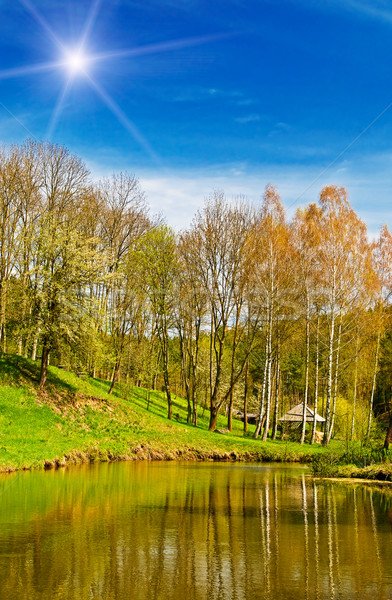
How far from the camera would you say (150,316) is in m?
55.5

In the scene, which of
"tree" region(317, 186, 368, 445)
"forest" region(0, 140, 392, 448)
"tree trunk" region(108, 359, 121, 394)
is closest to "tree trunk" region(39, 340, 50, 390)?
"forest" region(0, 140, 392, 448)

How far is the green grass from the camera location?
26656mm

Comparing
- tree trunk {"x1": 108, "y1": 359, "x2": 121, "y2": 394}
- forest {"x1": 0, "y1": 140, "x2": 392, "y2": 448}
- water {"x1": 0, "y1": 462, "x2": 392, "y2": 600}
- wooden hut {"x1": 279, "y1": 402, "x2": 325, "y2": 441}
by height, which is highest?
forest {"x1": 0, "y1": 140, "x2": 392, "y2": 448}

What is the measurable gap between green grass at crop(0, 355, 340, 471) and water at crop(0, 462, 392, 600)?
19.6 feet

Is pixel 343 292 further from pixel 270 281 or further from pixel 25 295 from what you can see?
pixel 25 295

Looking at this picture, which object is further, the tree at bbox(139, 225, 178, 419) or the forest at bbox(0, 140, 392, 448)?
the tree at bbox(139, 225, 178, 419)

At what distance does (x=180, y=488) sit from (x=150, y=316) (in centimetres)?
3571

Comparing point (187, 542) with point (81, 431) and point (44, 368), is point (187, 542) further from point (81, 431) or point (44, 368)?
point (44, 368)

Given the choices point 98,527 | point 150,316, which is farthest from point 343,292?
point 98,527

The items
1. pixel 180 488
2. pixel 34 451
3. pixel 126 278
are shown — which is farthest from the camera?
pixel 126 278

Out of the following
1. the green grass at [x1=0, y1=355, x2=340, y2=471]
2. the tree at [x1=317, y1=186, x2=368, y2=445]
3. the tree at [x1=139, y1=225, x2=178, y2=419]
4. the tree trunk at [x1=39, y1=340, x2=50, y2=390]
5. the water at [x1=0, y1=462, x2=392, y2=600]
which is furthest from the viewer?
the tree at [x1=139, y1=225, x2=178, y2=419]

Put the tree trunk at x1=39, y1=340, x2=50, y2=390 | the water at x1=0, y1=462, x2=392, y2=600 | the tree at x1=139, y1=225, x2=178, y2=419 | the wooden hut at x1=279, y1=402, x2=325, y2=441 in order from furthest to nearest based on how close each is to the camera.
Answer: the wooden hut at x1=279, y1=402, x2=325, y2=441 < the tree at x1=139, y1=225, x2=178, y2=419 < the tree trunk at x1=39, y1=340, x2=50, y2=390 < the water at x1=0, y1=462, x2=392, y2=600

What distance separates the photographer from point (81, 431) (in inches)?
1266

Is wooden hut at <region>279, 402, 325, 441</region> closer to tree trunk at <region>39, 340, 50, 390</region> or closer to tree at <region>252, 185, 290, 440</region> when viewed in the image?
tree at <region>252, 185, 290, 440</region>
